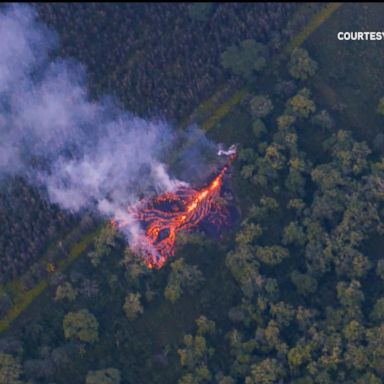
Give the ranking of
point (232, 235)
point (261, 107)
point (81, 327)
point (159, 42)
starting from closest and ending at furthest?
point (81, 327), point (232, 235), point (261, 107), point (159, 42)

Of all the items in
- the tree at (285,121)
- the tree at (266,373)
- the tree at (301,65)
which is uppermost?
the tree at (301,65)

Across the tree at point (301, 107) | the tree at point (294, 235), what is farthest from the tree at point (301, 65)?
the tree at point (294, 235)

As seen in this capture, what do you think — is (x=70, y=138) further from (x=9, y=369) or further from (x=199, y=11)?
(x=9, y=369)

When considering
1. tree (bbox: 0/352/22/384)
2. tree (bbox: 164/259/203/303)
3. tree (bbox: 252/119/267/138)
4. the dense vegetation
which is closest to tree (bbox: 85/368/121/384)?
tree (bbox: 0/352/22/384)

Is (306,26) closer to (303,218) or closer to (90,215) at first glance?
(303,218)

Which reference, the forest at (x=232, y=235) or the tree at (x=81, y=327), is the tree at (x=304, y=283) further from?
the tree at (x=81, y=327)

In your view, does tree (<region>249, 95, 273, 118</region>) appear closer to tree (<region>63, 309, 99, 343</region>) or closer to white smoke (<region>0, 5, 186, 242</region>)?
white smoke (<region>0, 5, 186, 242</region>)


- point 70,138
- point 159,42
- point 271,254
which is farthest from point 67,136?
point 271,254
